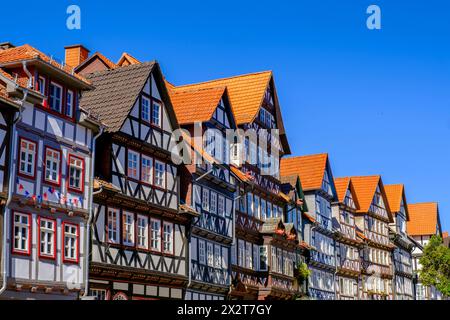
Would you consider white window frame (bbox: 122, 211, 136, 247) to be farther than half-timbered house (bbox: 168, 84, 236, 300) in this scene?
No

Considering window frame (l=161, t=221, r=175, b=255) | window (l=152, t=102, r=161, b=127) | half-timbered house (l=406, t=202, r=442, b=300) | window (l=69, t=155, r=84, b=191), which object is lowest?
window frame (l=161, t=221, r=175, b=255)

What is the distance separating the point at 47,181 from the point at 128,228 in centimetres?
540

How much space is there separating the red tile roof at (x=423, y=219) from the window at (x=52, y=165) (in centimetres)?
7534

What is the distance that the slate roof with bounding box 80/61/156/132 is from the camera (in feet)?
106

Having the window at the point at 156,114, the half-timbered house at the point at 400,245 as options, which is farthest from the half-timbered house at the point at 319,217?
the window at the point at 156,114

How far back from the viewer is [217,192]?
3997cm

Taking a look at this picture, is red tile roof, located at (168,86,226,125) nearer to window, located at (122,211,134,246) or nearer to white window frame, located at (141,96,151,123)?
white window frame, located at (141,96,151,123)

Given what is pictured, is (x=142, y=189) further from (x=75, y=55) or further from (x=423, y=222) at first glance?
(x=423, y=222)

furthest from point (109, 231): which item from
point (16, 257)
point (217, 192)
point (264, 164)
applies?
point (264, 164)

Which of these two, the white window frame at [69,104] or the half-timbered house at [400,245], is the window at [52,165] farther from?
the half-timbered house at [400,245]

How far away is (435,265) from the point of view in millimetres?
74375

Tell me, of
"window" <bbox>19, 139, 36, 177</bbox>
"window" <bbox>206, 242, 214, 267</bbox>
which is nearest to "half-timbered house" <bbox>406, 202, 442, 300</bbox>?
"window" <bbox>206, 242, 214, 267</bbox>

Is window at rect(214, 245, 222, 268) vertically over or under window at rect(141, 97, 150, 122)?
under

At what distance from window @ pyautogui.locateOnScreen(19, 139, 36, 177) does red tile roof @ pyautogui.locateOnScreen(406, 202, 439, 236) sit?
252ft
